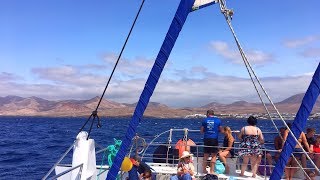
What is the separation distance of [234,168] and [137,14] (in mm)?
6590

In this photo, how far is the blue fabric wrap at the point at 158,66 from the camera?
5.51 m

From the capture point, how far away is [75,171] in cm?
781

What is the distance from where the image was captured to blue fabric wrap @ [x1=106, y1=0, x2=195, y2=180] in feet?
18.1

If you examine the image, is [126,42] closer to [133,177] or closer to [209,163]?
[133,177]

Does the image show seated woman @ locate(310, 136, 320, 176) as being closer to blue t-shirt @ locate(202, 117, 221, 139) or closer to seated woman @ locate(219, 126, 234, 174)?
seated woman @ locate(219, 126, 234, 174)

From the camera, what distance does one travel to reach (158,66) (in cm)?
562

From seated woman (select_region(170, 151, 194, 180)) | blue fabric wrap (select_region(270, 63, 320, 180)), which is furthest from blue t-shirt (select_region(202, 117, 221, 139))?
blue fabric wrap (select_region(270, 63, 320, 180))

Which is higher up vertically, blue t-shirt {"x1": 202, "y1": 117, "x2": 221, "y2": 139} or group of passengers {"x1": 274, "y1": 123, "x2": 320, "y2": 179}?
blue t-shirt {"x1": 202, "y1": 117, "x2": 221, "y2": 139}

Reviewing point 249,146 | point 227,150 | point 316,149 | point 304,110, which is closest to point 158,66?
point 304,110

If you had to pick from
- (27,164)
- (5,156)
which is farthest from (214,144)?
(5,156)

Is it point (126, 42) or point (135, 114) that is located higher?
point (126, 42)

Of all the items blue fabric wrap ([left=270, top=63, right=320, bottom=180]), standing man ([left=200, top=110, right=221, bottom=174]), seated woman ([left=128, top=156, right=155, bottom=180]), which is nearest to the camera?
blue fabric wrap ([left=270, top=63, right=320, bottom=180])

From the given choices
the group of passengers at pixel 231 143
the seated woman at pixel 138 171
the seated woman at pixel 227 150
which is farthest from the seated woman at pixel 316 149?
the seated woman at pixel 138 171

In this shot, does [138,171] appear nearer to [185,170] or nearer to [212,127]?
[185,170]
